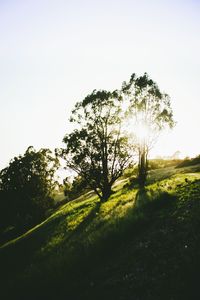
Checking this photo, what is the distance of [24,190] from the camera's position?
52.1m

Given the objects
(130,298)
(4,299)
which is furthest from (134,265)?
(4,299)

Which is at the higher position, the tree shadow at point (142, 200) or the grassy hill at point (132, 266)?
the tree shadow at point (142, 200)

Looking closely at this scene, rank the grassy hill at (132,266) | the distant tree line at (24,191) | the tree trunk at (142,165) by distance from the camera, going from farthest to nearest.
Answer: the distant tree line at (24,191) → the tree trunk at (142,165) → the grassy hill at (132,266)

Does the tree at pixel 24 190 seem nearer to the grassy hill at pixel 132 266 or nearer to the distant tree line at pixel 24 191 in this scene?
the distant tree line at pixel 24 191

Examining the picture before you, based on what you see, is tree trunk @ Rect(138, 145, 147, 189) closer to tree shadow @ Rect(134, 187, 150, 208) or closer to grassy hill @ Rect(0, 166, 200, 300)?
tree shadow @ Rect(134, 187, 150, 208)

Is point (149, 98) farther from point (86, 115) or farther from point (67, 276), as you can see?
point (67, 276)

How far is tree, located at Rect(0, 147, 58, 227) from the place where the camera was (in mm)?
51219

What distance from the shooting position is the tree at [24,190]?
51219mm

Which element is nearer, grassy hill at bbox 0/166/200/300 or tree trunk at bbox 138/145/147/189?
grassy hill at bbox 0/166/200/300

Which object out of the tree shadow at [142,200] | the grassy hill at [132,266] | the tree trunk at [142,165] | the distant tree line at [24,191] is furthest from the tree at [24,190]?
the grassy hill at [132,266]

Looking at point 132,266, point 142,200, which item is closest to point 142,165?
point 142,200

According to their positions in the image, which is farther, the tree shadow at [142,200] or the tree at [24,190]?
the tree at [24,190]

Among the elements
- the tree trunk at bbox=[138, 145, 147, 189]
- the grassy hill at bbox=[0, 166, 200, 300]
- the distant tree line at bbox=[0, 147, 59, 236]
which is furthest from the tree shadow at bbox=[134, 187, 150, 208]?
the distant tree line at bbox=[0, 147, 59, 236]

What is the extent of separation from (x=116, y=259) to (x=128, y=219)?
2670 millimetres
